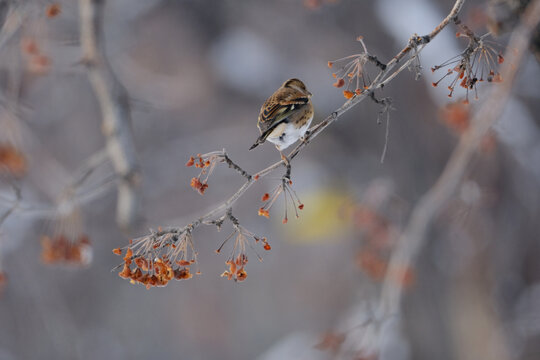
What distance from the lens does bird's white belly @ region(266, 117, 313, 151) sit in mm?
2225

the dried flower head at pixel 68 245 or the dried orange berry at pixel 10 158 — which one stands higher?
the dried orange berry at pixel 10 158

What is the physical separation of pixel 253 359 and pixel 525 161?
5.99 metres

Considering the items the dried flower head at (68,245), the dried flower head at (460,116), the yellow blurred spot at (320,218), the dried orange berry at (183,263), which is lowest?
the dried orange berry at (183,263)

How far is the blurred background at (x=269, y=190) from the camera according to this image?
16.4 feet

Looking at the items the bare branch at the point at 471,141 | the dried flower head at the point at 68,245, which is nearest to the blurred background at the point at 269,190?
the bare branch at the point at 471,141

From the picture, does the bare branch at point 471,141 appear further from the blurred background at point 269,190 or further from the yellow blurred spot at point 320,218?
the yellow blurred spot at point 320,218

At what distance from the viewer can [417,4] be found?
5016 mm

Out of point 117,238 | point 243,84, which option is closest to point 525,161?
point 243,84

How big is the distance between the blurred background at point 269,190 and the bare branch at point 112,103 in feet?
5.71

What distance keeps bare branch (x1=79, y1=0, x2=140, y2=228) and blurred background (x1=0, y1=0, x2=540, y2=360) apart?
5.71 ft

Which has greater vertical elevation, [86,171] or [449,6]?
[449,6]

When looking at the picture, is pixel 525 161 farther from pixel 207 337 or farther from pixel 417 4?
pixel 207 337

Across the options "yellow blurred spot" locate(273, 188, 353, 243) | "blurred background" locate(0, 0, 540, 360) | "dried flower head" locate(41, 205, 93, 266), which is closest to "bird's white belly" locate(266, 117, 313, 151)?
"dried flower head" locate(41, 205, 93, 266)

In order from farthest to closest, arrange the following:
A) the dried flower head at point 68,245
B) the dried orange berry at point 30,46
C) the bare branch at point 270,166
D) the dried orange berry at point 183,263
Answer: the dried orange berry at point 30,46
the dried flower head at point 68,245
the dried orange berry at point 183,263
the bare branch at point 270,166
